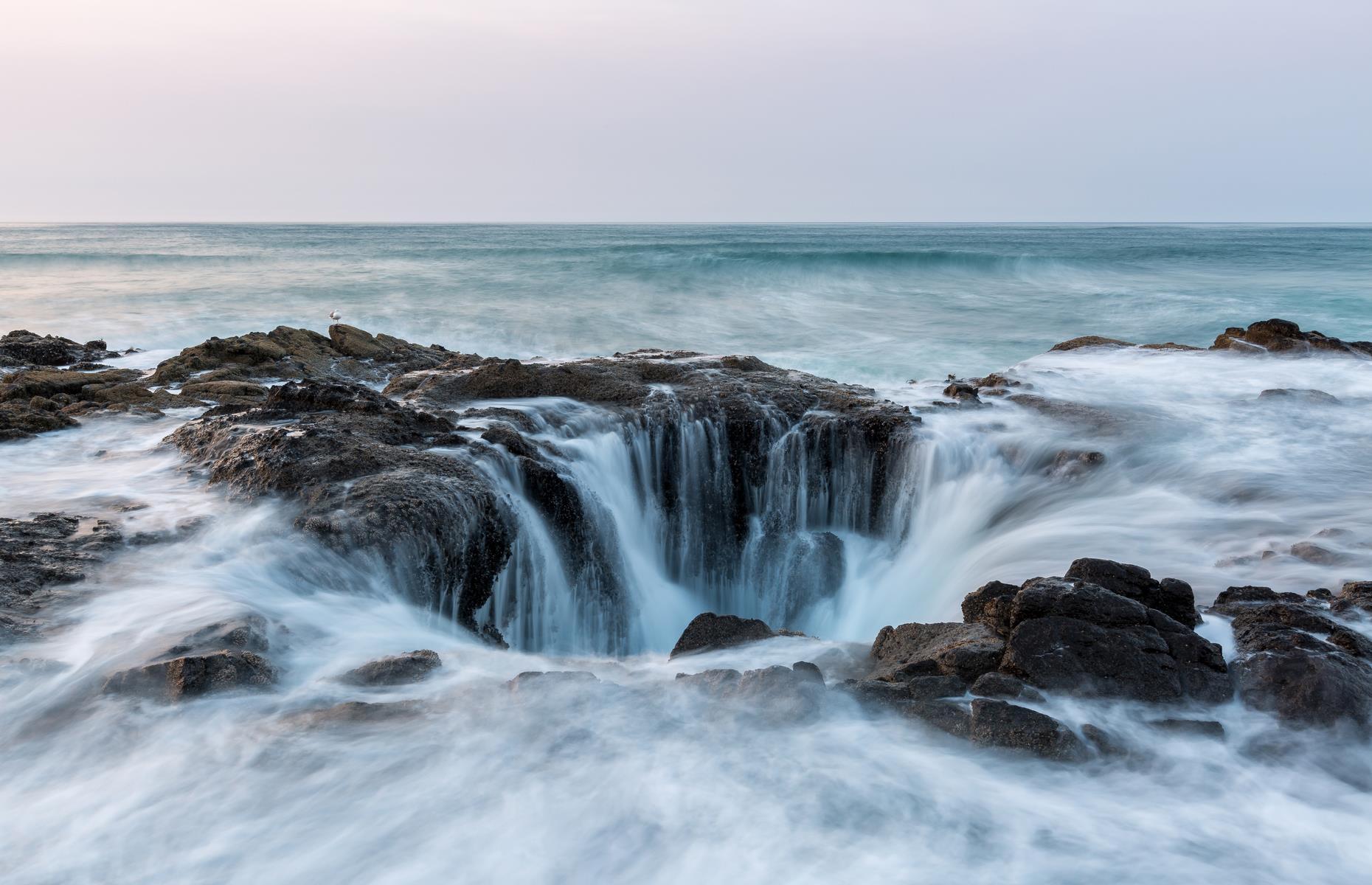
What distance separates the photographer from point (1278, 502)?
6.15 meters

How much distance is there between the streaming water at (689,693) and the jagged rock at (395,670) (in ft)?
0.26

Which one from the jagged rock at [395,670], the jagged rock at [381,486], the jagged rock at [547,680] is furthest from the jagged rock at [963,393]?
the jagged rock at [395,670]

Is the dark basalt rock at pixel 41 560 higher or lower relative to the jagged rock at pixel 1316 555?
higher

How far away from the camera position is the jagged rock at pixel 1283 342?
1080 cm

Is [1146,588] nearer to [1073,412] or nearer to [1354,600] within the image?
[1354,600]

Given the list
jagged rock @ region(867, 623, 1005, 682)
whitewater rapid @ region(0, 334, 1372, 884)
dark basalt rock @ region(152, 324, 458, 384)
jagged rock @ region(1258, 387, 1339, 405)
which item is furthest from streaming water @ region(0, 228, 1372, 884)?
dark basalt rock @ region(152, 324, 458, 384)

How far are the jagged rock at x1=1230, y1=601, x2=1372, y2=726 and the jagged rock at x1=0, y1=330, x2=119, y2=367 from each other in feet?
39.2

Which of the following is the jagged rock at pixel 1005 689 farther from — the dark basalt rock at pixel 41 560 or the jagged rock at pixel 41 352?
the jagged rock at pixel 41 352

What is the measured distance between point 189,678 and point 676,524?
14.4 ft

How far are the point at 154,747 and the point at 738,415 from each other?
5.24 m

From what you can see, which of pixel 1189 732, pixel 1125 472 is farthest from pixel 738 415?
pixel 1189 732

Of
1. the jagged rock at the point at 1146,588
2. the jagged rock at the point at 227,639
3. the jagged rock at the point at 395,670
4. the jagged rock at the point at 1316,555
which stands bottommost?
the jagged rock at the point at 395,670

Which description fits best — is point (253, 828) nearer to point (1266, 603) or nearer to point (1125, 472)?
point (1266, 603)

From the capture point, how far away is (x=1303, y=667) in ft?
11.1
